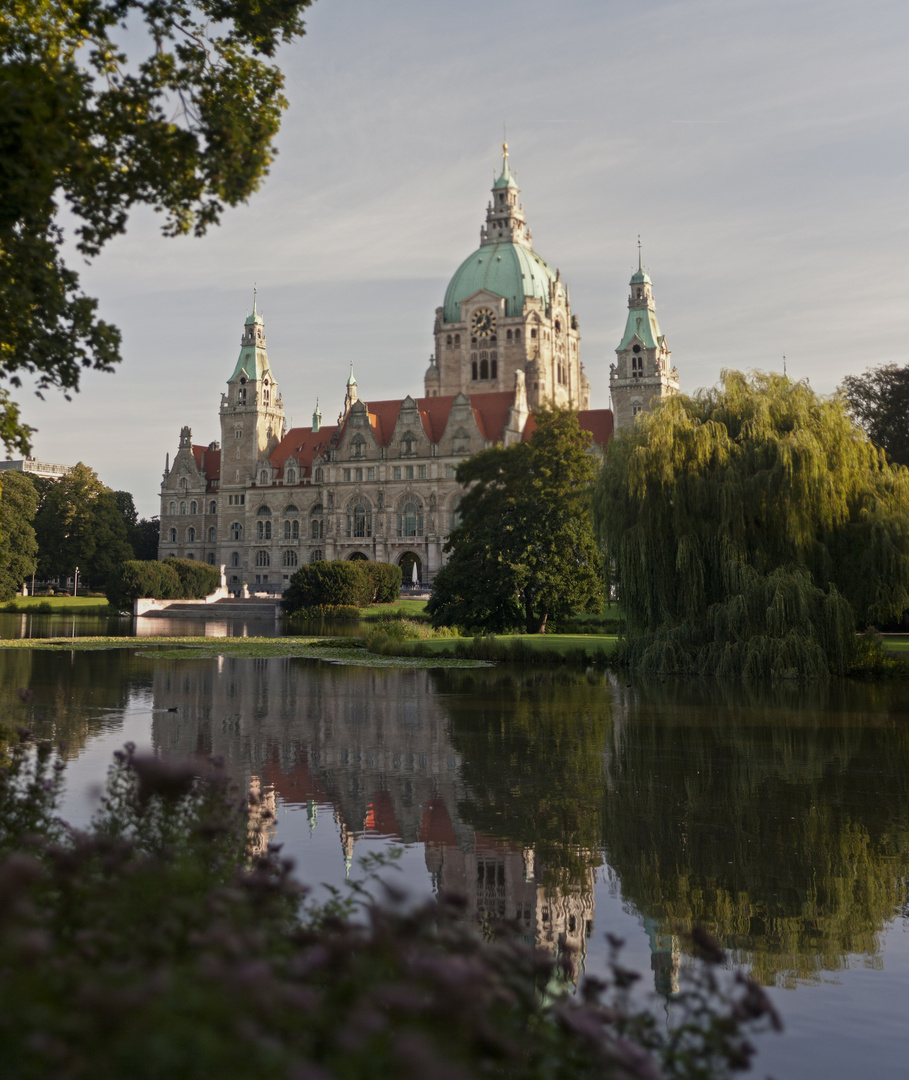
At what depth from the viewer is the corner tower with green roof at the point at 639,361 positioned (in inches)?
3430

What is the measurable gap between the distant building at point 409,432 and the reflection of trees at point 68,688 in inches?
2313

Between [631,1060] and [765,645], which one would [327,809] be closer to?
[631,1060]

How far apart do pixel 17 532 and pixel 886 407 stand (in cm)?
5456

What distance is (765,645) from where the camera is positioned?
21875mm

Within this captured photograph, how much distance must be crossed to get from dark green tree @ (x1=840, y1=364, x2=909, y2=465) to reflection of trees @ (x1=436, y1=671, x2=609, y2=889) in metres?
26.8

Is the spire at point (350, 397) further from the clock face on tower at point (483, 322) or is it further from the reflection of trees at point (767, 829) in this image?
the reflection of trees at point (767, 829)

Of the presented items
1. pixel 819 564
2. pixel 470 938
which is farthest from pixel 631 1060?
pixel 819 564

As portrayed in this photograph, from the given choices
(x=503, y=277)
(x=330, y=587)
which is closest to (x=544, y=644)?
(x=330, y=587)

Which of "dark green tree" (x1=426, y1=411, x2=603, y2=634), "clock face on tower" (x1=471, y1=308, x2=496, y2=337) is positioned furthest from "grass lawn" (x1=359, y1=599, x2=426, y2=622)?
"clock face on tower" (x1=471, y1=308, x2=496, y2=337)

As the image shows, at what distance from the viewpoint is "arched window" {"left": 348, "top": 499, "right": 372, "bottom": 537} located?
93312 mm

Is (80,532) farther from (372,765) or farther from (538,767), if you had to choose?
A: (538,767)

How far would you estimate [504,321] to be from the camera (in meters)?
99.0

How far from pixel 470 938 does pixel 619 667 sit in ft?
80.5

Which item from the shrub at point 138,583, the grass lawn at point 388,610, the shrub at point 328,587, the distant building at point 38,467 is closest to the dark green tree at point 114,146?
the grass lawn at point 388,610
